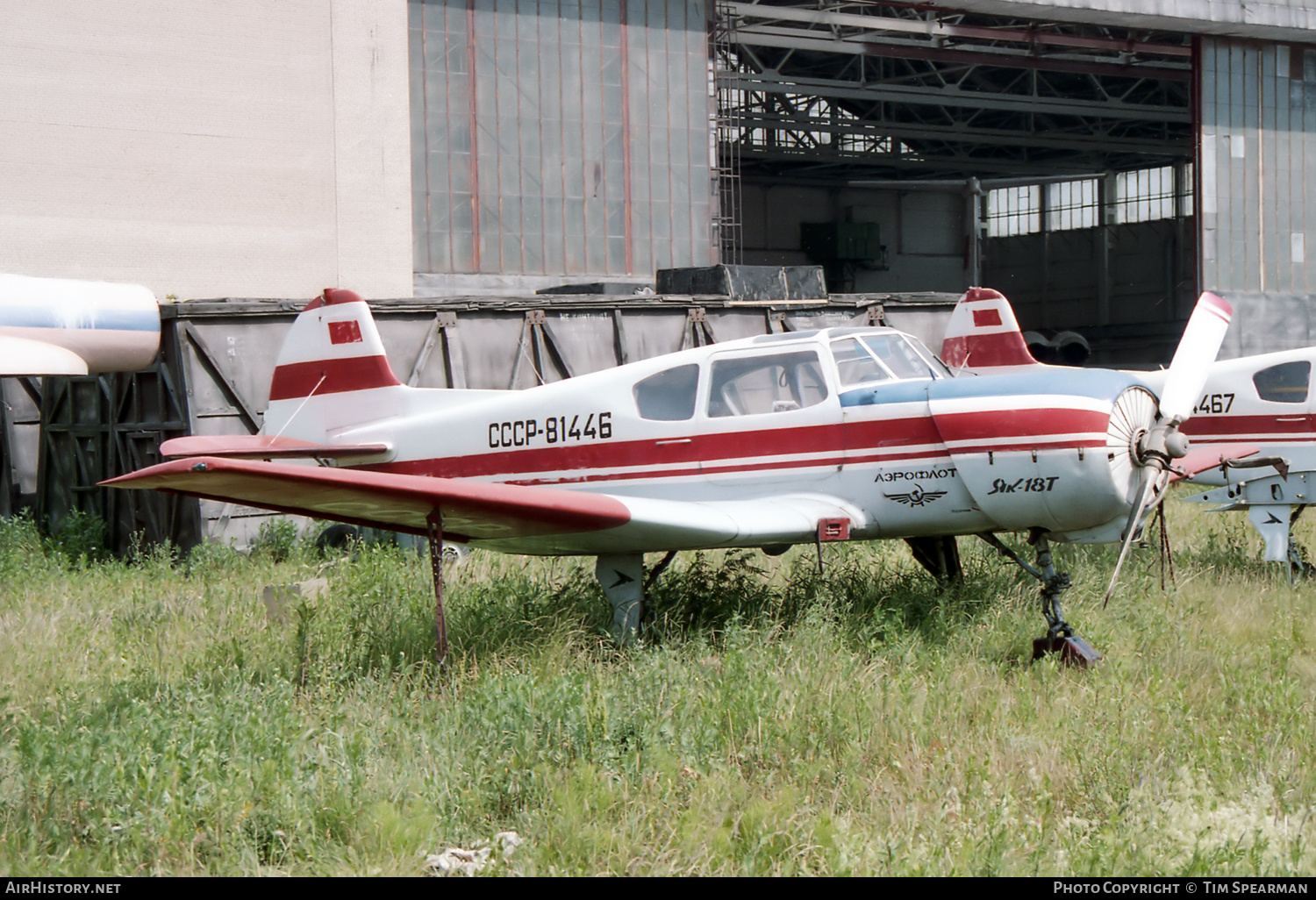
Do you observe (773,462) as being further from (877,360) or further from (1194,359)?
(1194,359)

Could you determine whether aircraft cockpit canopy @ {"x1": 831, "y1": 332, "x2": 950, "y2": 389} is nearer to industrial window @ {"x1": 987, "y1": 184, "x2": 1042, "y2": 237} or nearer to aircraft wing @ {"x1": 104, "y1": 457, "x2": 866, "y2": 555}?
aircraft wing @ {"x1": 104, "y1": 457, "x2": 866, "y2": 555}

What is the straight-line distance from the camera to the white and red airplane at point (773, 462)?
6613 millimetres

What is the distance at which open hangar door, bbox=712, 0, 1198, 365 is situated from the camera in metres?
32.2

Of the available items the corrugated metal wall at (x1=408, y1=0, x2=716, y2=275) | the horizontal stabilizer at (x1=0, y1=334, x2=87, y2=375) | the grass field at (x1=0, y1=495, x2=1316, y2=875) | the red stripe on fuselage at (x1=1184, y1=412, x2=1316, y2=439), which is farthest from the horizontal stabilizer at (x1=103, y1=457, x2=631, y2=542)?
the corrugated metal wall at (x1=408, y1=0, x2=716, y2=275)

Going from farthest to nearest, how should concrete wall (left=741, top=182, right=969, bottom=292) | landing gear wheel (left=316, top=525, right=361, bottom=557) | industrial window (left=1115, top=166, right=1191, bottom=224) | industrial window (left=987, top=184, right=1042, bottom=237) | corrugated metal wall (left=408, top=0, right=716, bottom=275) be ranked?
industrial window (left=987, top=184, right=1042, bottom=237) < industrial window (left=1115, top=166, right=1191, bottom=224) < concrete wall (left=741, top=182, right=969, bottom=292) < corrugated metal wall (left=408, top=0, right=716, bottom=275) < landing gear wheel (left=316, top=525, right=361, bottom=557)

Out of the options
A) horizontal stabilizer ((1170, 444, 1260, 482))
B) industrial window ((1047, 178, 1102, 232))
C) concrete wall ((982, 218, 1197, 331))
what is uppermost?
industrial window ((1047, 178, 1102, 232))

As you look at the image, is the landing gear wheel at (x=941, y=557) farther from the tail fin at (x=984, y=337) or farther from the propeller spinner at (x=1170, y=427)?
the tail fin at (x=984, y=337)

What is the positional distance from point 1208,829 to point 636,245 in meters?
21.6

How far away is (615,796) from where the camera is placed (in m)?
4.91

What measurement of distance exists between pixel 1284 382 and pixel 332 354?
Result: 849 centimetres

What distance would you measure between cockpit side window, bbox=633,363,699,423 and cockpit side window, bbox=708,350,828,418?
149 mm

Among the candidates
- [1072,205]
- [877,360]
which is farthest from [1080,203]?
[877,360]

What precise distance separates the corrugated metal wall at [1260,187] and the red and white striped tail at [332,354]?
2709 centimetres

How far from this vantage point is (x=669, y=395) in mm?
7961
